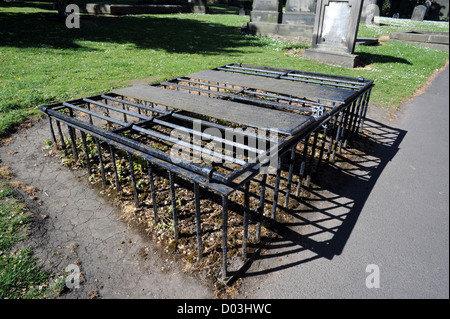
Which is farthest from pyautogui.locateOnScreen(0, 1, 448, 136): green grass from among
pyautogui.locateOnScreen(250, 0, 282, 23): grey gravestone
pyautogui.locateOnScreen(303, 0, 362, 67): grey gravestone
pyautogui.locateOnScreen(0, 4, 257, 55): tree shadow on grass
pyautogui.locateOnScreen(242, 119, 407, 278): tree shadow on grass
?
pyautogui.locateOnScreen(242, 119, 407, 278): tree shadow on grass

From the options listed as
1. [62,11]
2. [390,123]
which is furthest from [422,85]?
[62,11]

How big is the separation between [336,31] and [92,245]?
10.4 meters

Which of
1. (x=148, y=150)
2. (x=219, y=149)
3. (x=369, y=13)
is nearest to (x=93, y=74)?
(x=219, y=149)

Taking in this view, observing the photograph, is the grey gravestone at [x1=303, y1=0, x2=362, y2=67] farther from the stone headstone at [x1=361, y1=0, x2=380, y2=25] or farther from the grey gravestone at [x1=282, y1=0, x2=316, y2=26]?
the stone headstone at [x1=361, y1=0, x2=380, y2=25]

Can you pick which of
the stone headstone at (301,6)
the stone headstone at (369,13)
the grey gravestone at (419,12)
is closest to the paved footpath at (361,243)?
the stone headstone at (301,6)

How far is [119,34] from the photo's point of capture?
1372cm

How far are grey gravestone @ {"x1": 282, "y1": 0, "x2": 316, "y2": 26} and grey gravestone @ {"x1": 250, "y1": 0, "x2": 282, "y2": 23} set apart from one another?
0.52m

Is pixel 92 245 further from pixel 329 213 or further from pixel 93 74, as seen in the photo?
pixel 93 74

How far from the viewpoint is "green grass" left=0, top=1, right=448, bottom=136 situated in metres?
6.91

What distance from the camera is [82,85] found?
23.1 ft

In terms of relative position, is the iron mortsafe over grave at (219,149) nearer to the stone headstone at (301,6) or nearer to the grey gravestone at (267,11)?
the stone headstone at (301,6)

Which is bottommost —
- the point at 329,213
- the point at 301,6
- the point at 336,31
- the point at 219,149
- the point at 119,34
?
the point at 329,213

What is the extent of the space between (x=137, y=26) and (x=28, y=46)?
6.59m
